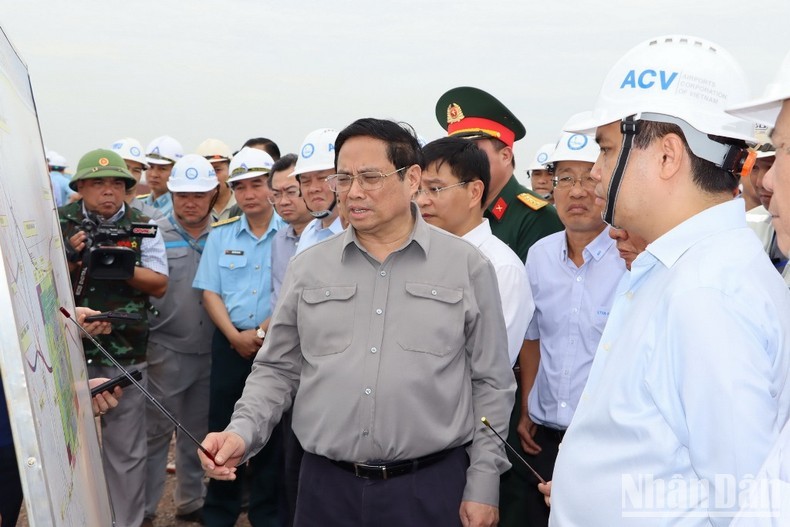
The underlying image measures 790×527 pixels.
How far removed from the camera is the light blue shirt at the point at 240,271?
4.95 metres

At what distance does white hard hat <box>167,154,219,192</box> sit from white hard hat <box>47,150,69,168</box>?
7581 mm

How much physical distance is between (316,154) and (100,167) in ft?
4.50

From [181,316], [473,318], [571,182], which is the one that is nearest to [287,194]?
[181,316]

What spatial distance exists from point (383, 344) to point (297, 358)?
17.7 inches

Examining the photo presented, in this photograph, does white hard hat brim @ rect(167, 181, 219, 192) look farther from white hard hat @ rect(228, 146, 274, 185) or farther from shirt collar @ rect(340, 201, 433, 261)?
shirt collar @ rect(340, 201, 433, 261)

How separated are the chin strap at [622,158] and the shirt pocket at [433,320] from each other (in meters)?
1.00

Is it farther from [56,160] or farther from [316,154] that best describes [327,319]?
[56,160]

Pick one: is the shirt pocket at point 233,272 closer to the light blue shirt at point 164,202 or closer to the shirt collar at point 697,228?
the light blue shirt at point 164,202

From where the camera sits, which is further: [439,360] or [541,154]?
[541,154]

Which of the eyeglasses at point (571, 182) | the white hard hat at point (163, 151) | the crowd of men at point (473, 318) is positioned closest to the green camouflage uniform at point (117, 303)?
the crowd of men at point (473, 318)

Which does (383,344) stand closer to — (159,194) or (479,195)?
(479,195)

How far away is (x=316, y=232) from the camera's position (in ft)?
15.0

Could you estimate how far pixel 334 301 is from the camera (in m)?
2.85

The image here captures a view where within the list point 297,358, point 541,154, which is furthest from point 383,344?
point 541,154
